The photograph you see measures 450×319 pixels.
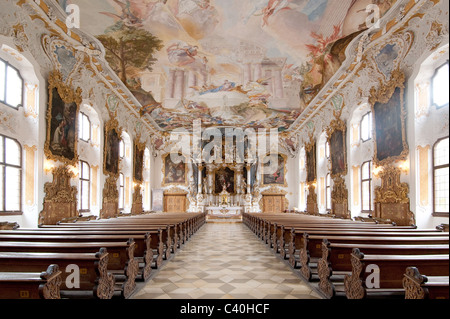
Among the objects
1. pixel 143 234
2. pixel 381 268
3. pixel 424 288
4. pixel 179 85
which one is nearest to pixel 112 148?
pixel 179 85

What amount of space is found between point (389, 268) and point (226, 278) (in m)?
3.07

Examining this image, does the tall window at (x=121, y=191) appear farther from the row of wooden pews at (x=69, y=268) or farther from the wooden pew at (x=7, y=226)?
the row of wooden pews at (x=69, y=268)

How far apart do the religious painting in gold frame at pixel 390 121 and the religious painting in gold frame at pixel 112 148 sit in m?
12.3

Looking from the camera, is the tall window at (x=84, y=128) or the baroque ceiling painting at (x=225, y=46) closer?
the baroque ceiling painting at (x=225, y=46)

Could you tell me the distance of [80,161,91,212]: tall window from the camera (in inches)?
534

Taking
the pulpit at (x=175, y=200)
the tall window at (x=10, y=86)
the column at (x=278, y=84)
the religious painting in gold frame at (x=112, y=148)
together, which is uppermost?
the column at (x=278, y=84)

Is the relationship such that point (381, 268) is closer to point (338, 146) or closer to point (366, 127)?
point (366, 127)

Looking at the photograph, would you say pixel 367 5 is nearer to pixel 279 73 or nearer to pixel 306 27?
pixel 306 27

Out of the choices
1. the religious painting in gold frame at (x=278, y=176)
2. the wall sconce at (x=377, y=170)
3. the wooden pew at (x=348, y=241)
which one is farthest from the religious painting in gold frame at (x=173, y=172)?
the wooden pew at (x=348, y=241)

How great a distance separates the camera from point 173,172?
2633 cm

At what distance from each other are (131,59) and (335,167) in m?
11.4

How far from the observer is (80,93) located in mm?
12406

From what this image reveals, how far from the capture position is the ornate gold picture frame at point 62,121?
10.4 metres
